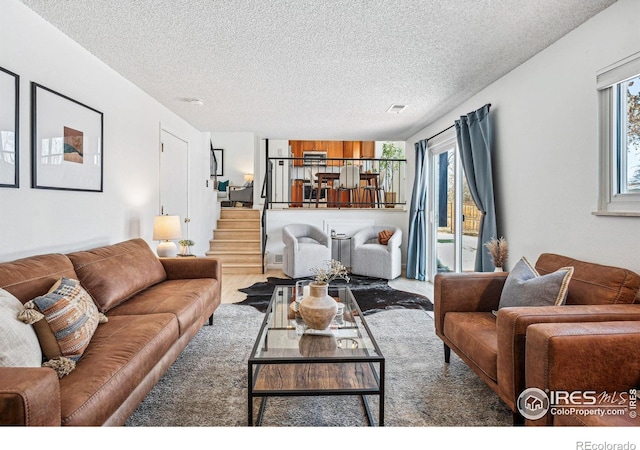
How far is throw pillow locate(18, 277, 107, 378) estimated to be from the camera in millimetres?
1631

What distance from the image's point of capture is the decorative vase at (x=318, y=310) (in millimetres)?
2180

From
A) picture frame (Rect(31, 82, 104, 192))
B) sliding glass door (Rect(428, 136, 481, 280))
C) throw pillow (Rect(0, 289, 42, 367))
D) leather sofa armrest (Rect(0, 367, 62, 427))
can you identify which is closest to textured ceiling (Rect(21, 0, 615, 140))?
picture frame (Rect(31, 82, 104, 192))

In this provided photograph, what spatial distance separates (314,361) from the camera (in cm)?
183

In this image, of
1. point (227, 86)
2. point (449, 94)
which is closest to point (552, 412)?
point (449, 94)

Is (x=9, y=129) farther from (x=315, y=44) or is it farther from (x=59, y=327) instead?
(x=315, y=44)

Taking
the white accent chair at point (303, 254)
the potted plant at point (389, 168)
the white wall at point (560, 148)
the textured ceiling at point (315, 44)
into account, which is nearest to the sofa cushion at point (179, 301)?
the textured ceiling at point (315, 44)

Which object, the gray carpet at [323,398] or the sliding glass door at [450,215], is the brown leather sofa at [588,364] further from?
the sliding glass door at [450,215]

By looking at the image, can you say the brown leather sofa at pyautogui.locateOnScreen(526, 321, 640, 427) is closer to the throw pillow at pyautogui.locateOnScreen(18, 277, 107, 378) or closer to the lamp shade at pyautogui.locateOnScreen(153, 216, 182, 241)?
the throw pillow at pyautogui.locateOnScreen(18, 277, 107, 378)

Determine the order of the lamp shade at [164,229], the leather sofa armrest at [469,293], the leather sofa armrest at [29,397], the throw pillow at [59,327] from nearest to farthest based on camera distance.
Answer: the leather sofa armrest at [29,397] → the throw pillow at [59,327] → the leather sofa armrest at [469,293] → the lamp shade at [164,229]

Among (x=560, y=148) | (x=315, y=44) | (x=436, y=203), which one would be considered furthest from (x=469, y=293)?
(x=436, y=203)

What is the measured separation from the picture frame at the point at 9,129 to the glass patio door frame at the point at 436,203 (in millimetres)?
4247

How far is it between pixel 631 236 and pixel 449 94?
8.03 feet

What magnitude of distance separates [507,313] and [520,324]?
0.28 ft

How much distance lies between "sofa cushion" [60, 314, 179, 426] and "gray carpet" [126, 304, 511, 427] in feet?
0.70
